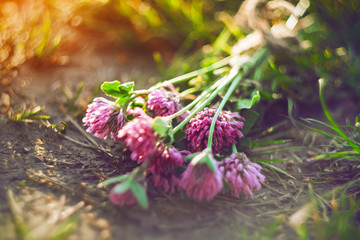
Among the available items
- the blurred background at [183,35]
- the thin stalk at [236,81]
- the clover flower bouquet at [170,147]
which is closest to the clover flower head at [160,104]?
the clover flower bouquet at [170,147]

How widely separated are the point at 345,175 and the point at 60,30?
4.54ft

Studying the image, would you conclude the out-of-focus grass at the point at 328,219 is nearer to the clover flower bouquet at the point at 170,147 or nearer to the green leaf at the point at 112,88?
the clover flower bouquet at the point at 170,147

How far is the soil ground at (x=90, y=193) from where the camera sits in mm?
689

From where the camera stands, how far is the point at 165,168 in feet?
2.53

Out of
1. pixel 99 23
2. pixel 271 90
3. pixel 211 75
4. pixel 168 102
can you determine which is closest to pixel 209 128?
pixel 168 102

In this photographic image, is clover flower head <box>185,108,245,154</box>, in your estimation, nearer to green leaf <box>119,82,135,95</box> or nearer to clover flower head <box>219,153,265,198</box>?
clover flower head <box>219,153,265,198</box>

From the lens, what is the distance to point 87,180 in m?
0.86

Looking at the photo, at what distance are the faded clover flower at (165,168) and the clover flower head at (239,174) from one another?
0.37ft

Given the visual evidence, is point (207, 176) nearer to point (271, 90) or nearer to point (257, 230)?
point (257, 230)

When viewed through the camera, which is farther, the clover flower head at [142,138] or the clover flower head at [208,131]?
the clover flower head at [208,131]

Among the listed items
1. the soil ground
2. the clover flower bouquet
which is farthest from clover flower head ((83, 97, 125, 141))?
the soil ground

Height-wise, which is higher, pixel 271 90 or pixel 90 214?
pixel 271 90

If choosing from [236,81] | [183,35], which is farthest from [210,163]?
[183,35]

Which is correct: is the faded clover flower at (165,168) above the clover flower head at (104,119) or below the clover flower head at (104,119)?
below
